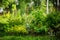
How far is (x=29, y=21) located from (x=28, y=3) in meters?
5.65

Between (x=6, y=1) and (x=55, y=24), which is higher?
(x=6, y=1)

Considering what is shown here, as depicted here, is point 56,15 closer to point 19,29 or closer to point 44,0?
point 19,29

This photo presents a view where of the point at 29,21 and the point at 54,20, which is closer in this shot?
the point at 54,20

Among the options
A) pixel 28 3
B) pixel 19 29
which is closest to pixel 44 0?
pixel 28 3

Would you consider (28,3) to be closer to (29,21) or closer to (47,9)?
(47,9)

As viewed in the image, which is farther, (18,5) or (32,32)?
(18,5)

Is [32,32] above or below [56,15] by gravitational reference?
below

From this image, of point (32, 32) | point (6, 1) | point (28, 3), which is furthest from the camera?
point (28, 3)

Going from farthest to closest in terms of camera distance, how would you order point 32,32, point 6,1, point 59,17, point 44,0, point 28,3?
point 28,3 < point 44,0 < point 6,1 < point 32,32 < point 59,17

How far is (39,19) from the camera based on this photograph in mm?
19125

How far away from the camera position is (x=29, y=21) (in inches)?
774

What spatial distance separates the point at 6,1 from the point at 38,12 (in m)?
3.52

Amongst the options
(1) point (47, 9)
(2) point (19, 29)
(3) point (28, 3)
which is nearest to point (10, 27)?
(2) point (19, 29)

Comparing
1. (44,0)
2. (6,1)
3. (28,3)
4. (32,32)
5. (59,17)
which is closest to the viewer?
(59,17)
